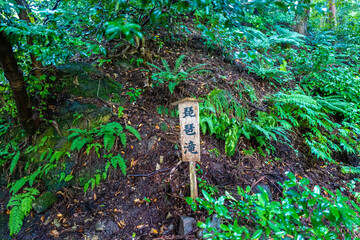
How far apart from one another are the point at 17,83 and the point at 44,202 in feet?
6.11

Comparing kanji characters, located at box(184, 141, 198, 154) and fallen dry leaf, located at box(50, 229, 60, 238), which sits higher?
kanji characters, located at box(184, 141, 198, 154)

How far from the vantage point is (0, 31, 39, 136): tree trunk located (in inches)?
102

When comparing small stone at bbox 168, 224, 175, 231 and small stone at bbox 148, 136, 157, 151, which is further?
small stone at bbox 148, 136, 157, 151

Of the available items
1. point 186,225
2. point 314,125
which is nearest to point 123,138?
point 186,225

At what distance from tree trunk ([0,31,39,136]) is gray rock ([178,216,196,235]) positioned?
312 centimetres

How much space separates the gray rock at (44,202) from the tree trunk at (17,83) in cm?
134

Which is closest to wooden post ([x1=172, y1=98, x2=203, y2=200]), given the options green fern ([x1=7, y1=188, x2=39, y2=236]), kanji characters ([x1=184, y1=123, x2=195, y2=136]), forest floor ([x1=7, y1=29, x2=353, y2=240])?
kanji characters ([x1=184, y1=123, x2=195, y2=136])

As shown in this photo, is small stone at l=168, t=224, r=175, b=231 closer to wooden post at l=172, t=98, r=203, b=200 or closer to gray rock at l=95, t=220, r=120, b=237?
wooden post at l=172, t=98, r=203, b=200

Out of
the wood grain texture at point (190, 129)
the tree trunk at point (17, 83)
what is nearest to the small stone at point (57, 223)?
the tree trunk at point (17, 83)

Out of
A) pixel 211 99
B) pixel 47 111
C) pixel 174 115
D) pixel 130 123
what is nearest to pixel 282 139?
pixel 211 99

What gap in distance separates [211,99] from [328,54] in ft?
15.7

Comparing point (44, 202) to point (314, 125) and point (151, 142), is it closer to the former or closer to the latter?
point (151, 142)

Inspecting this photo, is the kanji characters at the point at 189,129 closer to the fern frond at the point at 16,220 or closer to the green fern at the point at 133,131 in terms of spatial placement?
the green fern at the point at 133,131

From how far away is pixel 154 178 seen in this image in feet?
10.2
